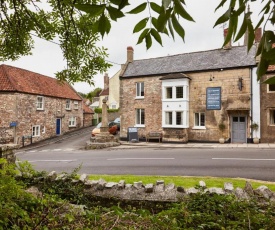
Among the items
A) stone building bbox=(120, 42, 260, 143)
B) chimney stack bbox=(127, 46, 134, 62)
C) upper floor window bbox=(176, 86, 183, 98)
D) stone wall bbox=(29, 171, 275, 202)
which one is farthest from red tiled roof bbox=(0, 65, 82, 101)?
stone wall bbox=(29, 171, 275, 202)

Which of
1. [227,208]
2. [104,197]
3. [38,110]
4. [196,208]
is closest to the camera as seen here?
[227,208]

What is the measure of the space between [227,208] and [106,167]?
8846 millimetres

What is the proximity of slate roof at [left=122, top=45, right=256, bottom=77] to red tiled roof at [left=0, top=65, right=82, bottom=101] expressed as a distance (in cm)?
979

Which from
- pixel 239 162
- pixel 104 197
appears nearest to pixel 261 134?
pixel 239 162

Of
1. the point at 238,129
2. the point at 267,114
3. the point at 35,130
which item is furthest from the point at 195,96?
the point at 35,130

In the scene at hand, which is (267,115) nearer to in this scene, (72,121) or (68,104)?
(68,104)

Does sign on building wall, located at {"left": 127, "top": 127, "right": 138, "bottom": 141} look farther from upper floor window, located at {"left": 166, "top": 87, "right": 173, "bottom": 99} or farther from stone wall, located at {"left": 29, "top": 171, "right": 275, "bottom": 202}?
stone wall, located at {"left": 29, "top": 171, "right": 275, "bottom": 202}

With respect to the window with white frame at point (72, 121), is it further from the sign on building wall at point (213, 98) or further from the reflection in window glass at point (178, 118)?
the sign on building wall at point (213, 98)

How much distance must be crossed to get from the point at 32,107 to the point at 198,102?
19.4 m

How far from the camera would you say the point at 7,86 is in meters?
25.8

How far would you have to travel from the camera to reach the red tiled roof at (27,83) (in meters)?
26.3

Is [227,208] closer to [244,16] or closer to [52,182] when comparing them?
[244,16]

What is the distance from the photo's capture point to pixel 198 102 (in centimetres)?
2480

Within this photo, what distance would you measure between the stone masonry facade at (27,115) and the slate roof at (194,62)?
1125 centimetres
